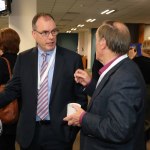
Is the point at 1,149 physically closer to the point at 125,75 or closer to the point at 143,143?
the point at 143,143

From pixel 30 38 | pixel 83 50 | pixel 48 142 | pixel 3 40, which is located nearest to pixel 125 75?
pixel 48 142

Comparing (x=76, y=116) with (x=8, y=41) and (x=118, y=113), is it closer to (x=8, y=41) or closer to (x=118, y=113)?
(x=118, y=113)

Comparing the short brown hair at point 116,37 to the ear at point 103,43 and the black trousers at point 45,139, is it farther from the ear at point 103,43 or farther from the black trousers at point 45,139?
the black trousers at point 45,139

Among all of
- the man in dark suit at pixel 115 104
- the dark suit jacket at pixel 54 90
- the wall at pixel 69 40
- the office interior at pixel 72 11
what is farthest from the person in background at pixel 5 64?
the wall at pixel 69 40

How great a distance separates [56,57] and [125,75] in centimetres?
68

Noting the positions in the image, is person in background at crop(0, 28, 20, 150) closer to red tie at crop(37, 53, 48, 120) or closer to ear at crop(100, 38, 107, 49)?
red tie at crop(37, 53, 48, 120)

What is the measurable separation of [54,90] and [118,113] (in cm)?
64

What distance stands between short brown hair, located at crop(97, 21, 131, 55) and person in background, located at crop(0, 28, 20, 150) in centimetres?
123

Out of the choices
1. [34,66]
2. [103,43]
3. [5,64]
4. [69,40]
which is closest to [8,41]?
[5,64]

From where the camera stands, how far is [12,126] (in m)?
2.54

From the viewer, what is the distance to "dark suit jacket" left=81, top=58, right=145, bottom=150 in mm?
1390

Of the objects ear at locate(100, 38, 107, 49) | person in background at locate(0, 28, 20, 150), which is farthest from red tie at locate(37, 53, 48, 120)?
person in background at locate(0, 28, 20, 150)

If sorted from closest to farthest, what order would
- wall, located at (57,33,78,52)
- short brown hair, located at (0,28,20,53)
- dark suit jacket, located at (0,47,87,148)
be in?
dark suit jacket, located at (0,47,87,148) → short brown hair, located at (0,28,20,53) → wall, located at (57,33,78,52)

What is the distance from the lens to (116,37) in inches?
61.1
